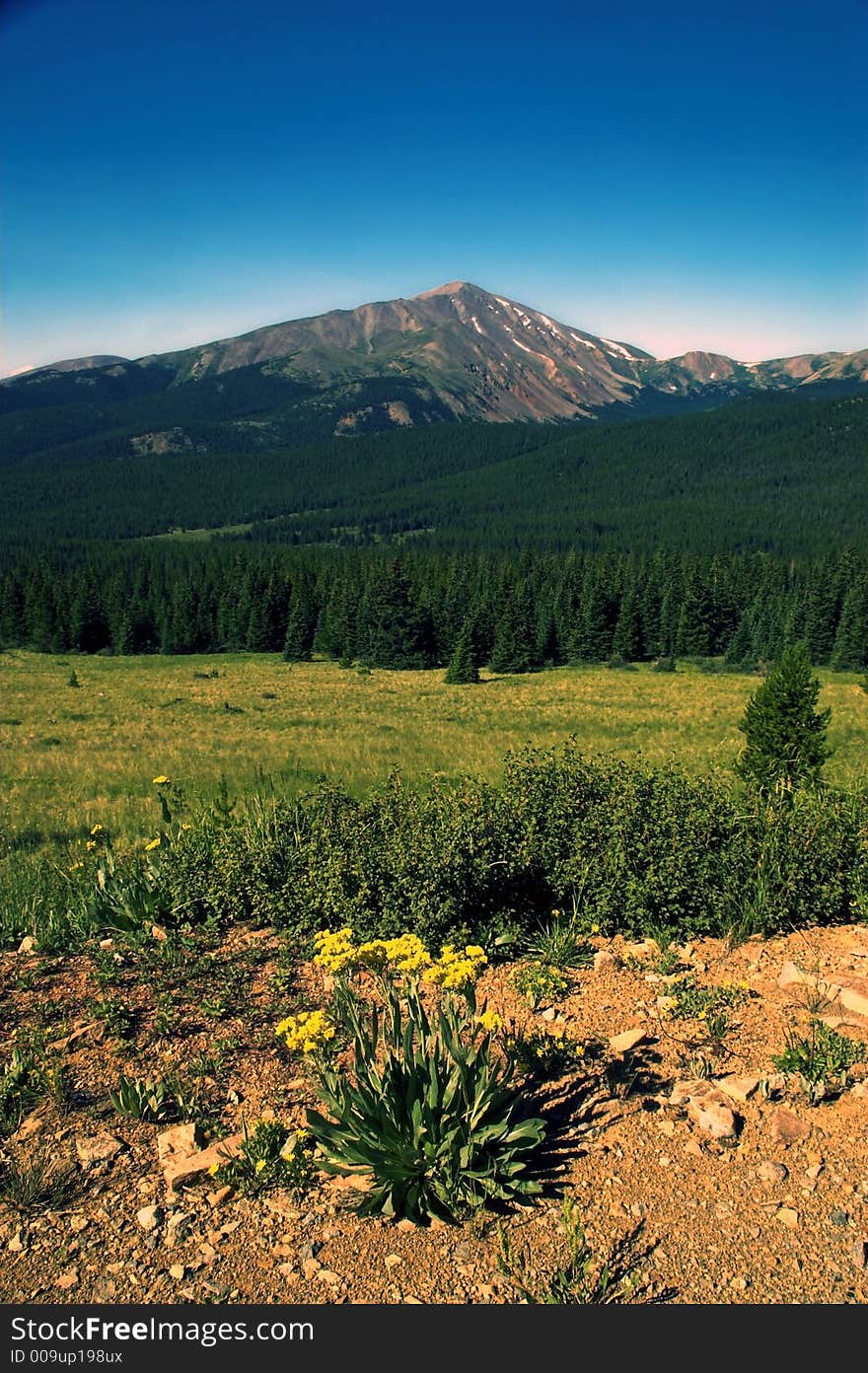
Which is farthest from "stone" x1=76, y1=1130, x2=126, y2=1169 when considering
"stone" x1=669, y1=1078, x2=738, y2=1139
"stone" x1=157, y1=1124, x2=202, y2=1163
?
"stone" x1=669, y1=1078, x2=738, y2=1139

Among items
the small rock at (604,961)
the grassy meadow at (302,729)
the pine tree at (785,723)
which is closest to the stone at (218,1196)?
A: the small rock at (604,961)

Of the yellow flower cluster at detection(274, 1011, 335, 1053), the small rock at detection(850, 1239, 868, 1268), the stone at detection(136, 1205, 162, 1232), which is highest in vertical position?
the yellow flower cluster at detection(274, 1011, 335, 1053)

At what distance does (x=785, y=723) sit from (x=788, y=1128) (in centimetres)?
1308

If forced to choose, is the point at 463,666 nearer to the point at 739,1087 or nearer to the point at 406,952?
the point at 739,1087

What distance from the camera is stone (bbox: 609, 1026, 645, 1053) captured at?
5.61 m

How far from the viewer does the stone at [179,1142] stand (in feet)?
15.1

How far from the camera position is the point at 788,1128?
4.71 meters

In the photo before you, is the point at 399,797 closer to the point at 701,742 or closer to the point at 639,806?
the point at 639,806

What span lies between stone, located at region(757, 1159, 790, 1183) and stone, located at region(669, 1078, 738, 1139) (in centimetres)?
28

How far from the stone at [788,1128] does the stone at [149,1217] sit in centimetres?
333

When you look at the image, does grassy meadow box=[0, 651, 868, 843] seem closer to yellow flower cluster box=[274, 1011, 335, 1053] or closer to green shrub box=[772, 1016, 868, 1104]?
green shrub box=[772, 1016, 868, 1104]

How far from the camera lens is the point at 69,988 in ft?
21.1

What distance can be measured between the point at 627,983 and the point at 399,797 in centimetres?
305

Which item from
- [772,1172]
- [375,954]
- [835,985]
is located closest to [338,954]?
[375,954]
